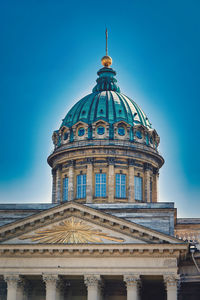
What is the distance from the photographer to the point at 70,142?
63812 millimetres

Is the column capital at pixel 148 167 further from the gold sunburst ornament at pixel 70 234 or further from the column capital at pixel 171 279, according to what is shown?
the column capital at pixel 171 279

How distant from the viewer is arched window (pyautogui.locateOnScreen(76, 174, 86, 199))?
61.1 m

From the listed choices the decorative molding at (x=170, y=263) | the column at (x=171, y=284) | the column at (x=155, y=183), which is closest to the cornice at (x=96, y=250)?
the decorative molding at (x=170, y=263)

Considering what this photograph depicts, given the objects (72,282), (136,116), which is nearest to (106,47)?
(136,116)

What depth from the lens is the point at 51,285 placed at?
1718 inches

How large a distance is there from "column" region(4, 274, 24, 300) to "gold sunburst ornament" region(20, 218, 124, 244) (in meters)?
2.71

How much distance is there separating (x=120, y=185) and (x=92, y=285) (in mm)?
18714

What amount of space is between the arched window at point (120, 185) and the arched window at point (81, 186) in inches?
119

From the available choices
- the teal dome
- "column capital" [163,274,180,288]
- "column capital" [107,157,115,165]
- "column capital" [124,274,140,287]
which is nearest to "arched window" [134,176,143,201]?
"column capital" [107,157,115,165]

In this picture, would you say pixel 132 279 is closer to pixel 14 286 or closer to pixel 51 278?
pixel 51 278

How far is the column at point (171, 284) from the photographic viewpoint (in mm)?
42406

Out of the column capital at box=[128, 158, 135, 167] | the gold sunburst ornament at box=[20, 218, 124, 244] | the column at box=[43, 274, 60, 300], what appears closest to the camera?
the column at box=[43, 274, 60, 300]

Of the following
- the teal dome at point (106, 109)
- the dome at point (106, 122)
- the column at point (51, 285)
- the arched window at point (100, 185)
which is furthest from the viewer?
the teal dome at point (106, 109)

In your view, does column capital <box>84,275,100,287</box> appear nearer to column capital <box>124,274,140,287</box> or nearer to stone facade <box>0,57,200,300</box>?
stone facade <box>0,57,200,300</box>
